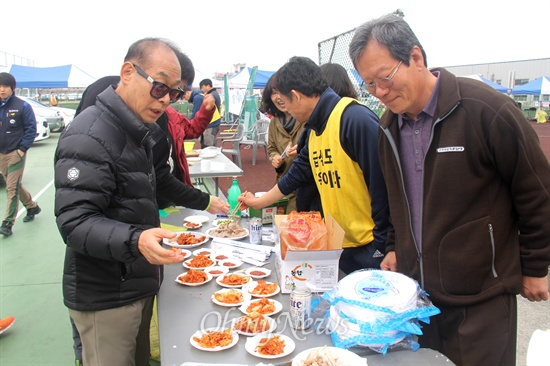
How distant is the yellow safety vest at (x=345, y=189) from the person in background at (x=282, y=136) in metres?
1.36

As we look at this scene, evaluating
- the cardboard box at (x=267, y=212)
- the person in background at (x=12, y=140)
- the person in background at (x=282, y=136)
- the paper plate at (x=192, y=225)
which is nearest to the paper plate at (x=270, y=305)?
the cardboard box at (x=267, y=212)

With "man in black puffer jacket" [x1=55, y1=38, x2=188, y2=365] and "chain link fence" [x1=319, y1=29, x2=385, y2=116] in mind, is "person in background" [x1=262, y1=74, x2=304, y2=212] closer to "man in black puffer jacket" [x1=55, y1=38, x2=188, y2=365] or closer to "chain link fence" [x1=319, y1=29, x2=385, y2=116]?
"chain link fence" [x1=319, y1=29, x2=385, y2=116]

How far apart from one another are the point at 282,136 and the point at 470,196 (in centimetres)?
310

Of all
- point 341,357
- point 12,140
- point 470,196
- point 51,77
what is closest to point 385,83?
point 470,196

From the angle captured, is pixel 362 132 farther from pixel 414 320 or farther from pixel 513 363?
pixel 513 363

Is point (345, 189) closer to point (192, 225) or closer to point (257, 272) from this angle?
point (257, 272)

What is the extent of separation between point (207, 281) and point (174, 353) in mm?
672

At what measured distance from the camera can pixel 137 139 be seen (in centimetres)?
182

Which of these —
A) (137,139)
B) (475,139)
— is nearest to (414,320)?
(475,139)

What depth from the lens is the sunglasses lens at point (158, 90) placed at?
1.77 meters

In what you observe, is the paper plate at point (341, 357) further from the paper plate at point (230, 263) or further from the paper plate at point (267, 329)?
the paper plate at point (230, 263)

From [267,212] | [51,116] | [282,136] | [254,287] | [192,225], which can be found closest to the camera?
[254,287]

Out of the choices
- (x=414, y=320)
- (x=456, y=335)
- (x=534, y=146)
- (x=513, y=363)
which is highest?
(x=534, y=146)

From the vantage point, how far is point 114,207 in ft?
5.72
